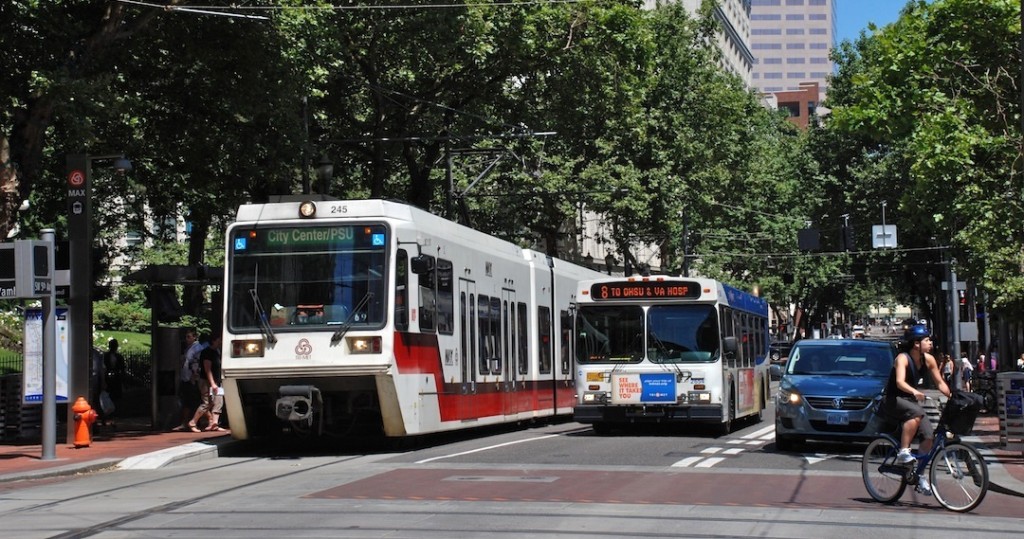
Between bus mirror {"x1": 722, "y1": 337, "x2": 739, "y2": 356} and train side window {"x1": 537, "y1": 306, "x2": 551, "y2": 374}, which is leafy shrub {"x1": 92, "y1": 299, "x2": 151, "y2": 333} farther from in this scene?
bus mirror {"x1": 722, "y1": 337, "x2": 739, "y2": 356}

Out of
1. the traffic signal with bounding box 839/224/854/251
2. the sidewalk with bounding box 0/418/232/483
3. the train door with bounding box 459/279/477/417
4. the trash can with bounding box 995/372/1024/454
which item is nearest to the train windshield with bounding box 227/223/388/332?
the sidewalk with bounding box 0/418/232/483

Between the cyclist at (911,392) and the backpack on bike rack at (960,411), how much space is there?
7.2 inches

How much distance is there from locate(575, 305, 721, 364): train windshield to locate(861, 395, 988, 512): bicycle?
31.4 ft

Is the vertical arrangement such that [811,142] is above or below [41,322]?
above

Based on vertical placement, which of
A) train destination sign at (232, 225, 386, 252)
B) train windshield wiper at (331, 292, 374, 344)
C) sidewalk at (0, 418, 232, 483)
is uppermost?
train destination sign at (232, 225, 386, 252)

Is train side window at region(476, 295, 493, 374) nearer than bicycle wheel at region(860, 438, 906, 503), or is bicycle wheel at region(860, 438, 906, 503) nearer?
bicycle wheel at region(860, 438, 906, 503)

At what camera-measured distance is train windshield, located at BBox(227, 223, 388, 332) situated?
58.4 ft

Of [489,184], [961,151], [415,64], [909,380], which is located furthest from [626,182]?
[909,380]

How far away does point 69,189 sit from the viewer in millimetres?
21766

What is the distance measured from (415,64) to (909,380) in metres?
20.8

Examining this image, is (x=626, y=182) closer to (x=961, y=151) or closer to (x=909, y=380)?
(x=961, y=151)

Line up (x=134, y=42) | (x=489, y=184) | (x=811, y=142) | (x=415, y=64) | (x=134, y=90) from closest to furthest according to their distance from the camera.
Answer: (x=134, y=42)
(x=134, y=90)
(x=415, y=64)
(x=489, y=184)
(x=811, y=142)

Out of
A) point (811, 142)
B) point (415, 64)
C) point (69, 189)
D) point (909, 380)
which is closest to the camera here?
point (909, 380)

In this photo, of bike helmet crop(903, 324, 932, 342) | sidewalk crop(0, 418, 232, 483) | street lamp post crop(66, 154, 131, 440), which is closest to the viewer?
bike helmet crop(903, 324, 932, 342)
